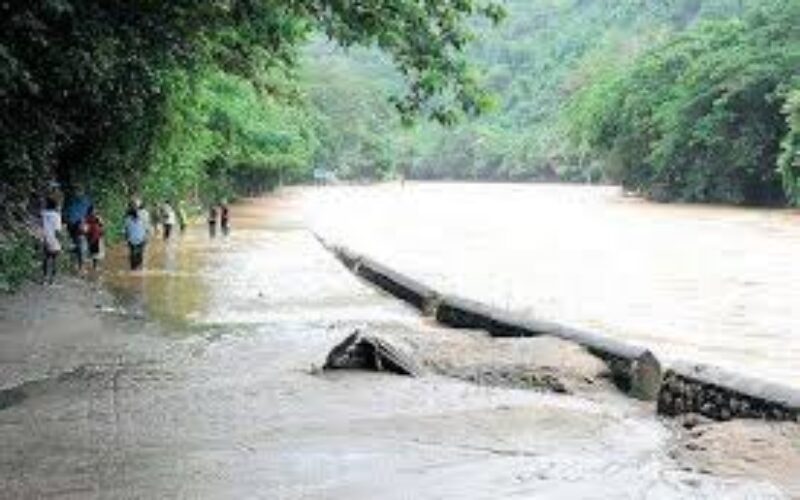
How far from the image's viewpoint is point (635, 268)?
31016mm

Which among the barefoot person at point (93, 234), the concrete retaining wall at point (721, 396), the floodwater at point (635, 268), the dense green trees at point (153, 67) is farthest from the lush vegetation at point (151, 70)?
the floodwater at point (635, 268)

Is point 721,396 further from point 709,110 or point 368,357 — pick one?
point 709,110

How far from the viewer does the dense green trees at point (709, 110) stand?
2454 inches

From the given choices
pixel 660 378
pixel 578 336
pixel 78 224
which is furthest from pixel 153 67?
pixel 660 378

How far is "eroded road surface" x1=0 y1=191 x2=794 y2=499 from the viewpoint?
830 cm

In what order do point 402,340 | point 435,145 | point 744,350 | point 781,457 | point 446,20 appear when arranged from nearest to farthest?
1. point 781,457
2. point 446,20
3. point 402,340
4. point 744,350
5. point 435,145

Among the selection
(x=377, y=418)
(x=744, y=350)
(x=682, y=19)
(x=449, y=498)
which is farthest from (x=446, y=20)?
(x=682, y=19)

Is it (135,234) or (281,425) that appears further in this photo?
(135,234)

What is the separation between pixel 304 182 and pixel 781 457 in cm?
11591

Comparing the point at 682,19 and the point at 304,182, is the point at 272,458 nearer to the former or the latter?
the point at 304,182

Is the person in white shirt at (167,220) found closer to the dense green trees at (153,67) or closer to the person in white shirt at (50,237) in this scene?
the dense green trees at (153,67)

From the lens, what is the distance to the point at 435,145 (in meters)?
157

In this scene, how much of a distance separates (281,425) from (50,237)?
35.2ft

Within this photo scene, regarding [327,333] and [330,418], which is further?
[327,333]
